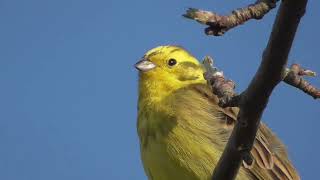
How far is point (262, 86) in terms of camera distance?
6.92ft

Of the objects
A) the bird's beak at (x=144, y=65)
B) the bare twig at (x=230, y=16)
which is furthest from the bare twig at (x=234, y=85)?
the bird's beak at (x=144, y=65)

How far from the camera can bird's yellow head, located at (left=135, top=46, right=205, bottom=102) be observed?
5.01 m

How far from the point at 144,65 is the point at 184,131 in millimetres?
1095

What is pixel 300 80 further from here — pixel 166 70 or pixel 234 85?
pixel 166 70

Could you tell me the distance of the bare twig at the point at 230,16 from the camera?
1.98 metres

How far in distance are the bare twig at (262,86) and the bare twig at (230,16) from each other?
133 millimetres

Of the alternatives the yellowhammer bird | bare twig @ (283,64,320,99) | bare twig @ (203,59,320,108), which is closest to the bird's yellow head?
the yellowhammer bird

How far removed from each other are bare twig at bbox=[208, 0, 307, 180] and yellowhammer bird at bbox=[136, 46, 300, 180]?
159 cm

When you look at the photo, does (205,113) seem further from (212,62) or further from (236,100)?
(236,100)

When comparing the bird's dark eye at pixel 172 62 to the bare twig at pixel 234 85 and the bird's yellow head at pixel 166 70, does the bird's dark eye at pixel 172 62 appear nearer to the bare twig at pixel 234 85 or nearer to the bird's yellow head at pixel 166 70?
the bird's yellow head at pixel 166 70

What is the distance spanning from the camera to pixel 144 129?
4.52 metres

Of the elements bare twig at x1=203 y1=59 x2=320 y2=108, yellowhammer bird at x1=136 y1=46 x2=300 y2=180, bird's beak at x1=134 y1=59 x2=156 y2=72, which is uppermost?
bird's beak at x1=134 y1=59 x2=156 y2=72

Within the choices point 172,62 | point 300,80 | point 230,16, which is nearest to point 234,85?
point 300,80

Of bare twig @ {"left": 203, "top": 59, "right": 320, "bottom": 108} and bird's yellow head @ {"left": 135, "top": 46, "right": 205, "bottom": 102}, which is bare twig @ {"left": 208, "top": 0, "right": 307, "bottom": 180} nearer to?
bare twig @ {"left": 203, "top": 59, "right": 320, "bottom": 108}
